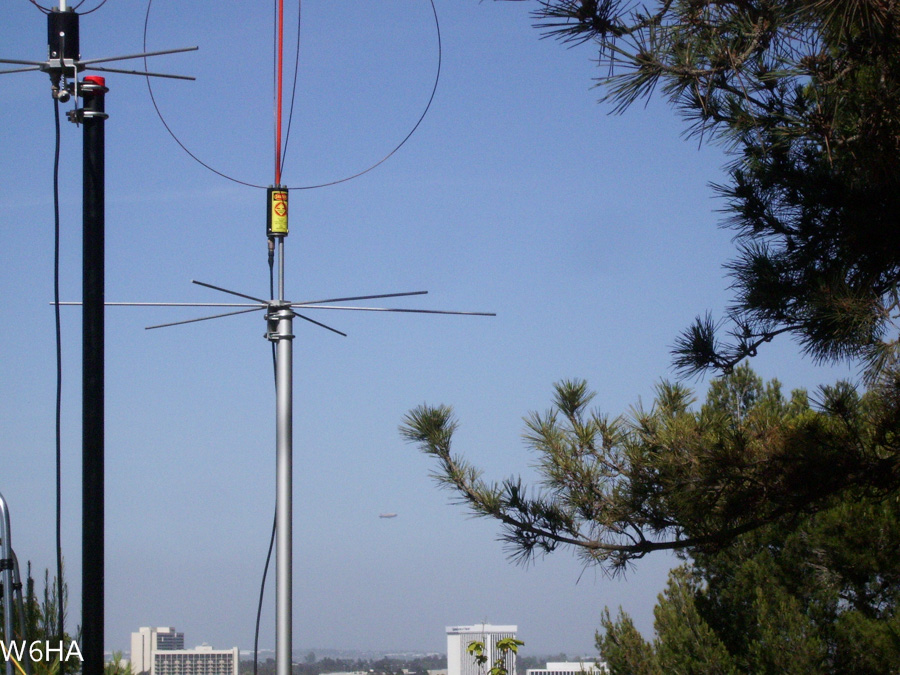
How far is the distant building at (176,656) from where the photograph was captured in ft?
17.2

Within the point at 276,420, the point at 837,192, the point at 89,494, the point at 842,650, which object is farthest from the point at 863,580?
the point at 89,494

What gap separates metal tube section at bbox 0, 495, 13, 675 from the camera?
2.42 meters

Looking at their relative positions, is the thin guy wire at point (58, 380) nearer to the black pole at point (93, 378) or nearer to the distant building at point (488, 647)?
the black pole at point (93, 378)

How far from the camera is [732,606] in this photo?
11.2 meters

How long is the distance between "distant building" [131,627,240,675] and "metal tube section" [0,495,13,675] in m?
2.53

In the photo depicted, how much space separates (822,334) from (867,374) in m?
0.53

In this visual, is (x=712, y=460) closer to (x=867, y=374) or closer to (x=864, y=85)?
(x=867, y=374)

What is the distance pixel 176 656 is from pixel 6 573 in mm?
5902

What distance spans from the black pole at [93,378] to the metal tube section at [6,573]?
180mm

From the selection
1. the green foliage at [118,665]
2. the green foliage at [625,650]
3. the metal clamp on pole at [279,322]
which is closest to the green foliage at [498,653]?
the green foliage at [118,665]

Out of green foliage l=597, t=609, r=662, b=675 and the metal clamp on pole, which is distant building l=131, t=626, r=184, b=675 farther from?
green foliage l=597, t=609, r=662, b=675

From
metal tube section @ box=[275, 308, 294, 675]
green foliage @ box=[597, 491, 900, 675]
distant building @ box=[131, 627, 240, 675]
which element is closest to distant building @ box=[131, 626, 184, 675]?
distant building @ box=[131, 627, 240, 675]

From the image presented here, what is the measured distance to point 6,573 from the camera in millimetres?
2506

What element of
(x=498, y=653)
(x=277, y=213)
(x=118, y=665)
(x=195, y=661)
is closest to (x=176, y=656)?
(x=195, y=661)
